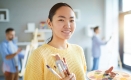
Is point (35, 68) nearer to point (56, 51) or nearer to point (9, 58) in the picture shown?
point (56, 51)

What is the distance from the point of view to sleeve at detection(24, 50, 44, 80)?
52cm

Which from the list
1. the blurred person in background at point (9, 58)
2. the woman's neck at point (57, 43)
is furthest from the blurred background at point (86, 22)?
the woman's neck at point (57, 43)

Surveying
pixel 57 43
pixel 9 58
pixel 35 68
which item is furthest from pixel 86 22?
pixel 35 68

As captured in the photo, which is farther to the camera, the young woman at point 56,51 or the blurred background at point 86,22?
the blurred background at point 86,22

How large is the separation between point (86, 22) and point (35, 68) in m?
3.32

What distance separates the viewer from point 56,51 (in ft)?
1.95

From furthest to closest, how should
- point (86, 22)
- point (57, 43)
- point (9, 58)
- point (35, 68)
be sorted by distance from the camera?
point (86, 22) → point (9, 58) → point (57, 43) → point (35, 68)

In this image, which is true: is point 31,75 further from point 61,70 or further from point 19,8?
point 19,8

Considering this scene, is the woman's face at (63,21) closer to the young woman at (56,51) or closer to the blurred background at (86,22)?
the young woman at (56,51)

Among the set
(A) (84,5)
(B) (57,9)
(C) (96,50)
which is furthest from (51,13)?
(A) (84,5)

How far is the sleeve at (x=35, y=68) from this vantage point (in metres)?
0.52

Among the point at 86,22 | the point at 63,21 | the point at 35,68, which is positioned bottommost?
the point at 35,68

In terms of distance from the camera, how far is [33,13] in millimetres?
3385

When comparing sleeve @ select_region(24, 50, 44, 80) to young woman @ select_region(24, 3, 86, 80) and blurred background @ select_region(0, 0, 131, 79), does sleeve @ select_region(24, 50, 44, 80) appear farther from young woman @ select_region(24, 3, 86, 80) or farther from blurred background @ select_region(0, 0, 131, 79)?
blurred background @ select_region(0, 0, 131, 79)
